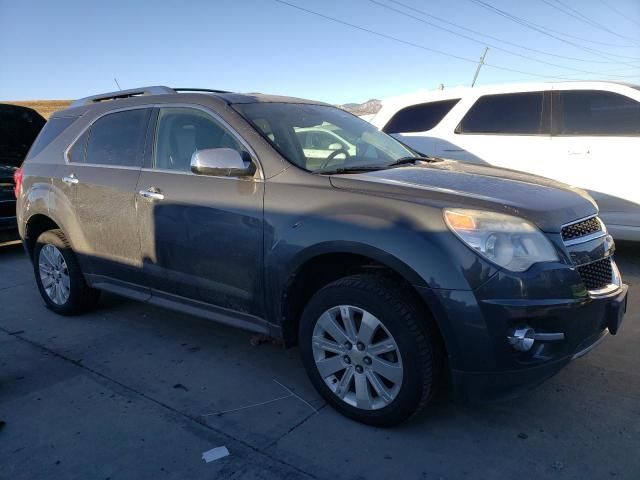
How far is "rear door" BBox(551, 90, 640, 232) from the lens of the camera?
17.3 ft

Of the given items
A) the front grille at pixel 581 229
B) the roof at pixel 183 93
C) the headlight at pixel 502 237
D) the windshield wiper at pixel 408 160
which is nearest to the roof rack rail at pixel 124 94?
the roof at pixel 183 93

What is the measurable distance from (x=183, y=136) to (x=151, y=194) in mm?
455

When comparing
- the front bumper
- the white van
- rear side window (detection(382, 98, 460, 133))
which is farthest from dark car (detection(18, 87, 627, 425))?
rear side window (detection(382, 98, 460, 133))

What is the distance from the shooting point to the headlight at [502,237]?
2.37 metres

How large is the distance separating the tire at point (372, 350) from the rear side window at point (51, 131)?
2948 millimetres

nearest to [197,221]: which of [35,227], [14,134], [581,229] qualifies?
[581,229]

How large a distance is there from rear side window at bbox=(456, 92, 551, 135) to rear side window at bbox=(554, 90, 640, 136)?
212 millimetres

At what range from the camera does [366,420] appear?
2.75m

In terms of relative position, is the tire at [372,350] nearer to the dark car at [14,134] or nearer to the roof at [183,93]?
the roof at [183,93]

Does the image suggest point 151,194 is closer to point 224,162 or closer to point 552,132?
point 224,162

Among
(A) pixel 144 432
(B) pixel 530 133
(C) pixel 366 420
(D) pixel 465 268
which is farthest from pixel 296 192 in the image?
(B) pixel 530 133

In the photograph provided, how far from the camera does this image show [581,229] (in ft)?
8.90

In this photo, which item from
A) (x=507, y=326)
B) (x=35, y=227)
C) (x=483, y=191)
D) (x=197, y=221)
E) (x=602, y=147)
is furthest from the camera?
(x=602, y=147)

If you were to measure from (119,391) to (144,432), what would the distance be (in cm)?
54
